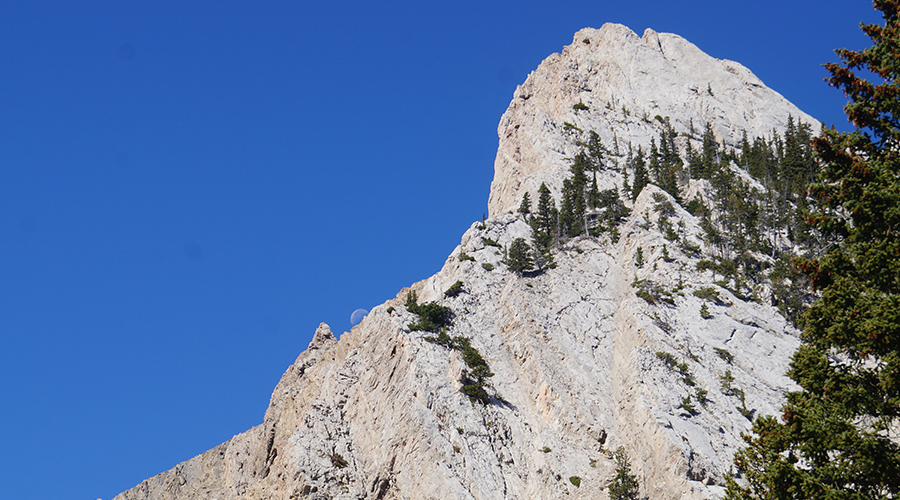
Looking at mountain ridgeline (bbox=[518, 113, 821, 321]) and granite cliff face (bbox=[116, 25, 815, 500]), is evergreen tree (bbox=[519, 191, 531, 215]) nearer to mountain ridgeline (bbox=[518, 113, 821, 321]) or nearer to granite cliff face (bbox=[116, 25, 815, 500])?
mountain ridgeline (bbox=[518, 113, 821, 321])

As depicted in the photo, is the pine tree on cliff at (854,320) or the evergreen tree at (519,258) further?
the evergreen tree at (519,258)

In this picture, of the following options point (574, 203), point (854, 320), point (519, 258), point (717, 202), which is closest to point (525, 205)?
point (574, 203)

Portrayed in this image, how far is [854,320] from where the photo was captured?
24.1m

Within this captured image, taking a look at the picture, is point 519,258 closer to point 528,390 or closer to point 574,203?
point 574,203

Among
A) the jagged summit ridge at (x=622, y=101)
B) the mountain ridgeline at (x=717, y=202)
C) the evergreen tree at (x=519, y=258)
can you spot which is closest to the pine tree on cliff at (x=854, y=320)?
the mountain ridgeline at (x=717, y=202)

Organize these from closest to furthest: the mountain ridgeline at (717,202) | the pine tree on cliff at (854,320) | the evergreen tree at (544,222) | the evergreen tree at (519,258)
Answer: the pine tree on cliff at (854,320), the mountain ridgeline at (717,202), the evergreen tree at (519,258), the evergreen tree at (544,222)

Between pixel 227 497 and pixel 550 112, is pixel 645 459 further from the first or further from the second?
pixel 550 112

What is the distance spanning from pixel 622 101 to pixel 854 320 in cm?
14159

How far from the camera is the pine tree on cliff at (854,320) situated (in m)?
23.0

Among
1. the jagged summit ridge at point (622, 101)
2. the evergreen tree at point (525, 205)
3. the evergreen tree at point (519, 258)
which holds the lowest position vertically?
Result: the evergreen tree at point (519, 258)

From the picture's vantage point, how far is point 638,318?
87.4 meters

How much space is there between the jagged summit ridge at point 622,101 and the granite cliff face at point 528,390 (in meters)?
28.9

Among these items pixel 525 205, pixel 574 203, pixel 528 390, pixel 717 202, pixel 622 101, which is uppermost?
pixel 622 101

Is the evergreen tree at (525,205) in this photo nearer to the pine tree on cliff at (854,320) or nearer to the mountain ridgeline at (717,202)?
the mountain ridgeline at (717,202)
